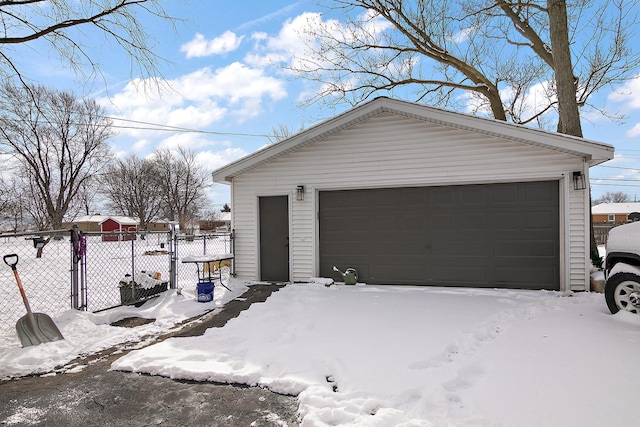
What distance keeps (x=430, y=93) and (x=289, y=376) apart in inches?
483

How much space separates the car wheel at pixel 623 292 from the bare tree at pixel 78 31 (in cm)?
745

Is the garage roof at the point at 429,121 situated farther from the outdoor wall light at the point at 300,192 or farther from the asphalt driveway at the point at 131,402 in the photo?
the asphalt driveway at the point at 131,402

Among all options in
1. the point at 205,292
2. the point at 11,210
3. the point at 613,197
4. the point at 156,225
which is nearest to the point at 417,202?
the point at 205,292

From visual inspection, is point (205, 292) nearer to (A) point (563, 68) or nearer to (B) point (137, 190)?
(A) point (563, 68)

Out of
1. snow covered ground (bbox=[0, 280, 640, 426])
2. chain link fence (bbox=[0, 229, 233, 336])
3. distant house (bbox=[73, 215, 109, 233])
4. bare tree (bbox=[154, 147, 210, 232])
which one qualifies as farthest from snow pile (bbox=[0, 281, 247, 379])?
distant house (bbox=[73, 215, 109, 233])

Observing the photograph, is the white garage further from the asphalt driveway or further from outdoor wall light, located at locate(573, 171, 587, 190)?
the asphalt driveway

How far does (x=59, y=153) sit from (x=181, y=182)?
16.3 m

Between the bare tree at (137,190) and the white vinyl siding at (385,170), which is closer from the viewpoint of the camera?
the white vinyl siding at (385,170)

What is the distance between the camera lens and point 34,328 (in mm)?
3805

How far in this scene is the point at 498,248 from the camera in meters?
6.57

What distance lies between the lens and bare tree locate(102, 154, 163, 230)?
39.2 metres

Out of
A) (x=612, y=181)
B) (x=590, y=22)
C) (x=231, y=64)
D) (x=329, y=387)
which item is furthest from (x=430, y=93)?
(x=612, y=181)

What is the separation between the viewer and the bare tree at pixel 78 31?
498 cm

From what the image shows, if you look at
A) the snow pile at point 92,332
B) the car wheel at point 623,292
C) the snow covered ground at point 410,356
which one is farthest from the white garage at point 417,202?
the snow pile at point 92,332
